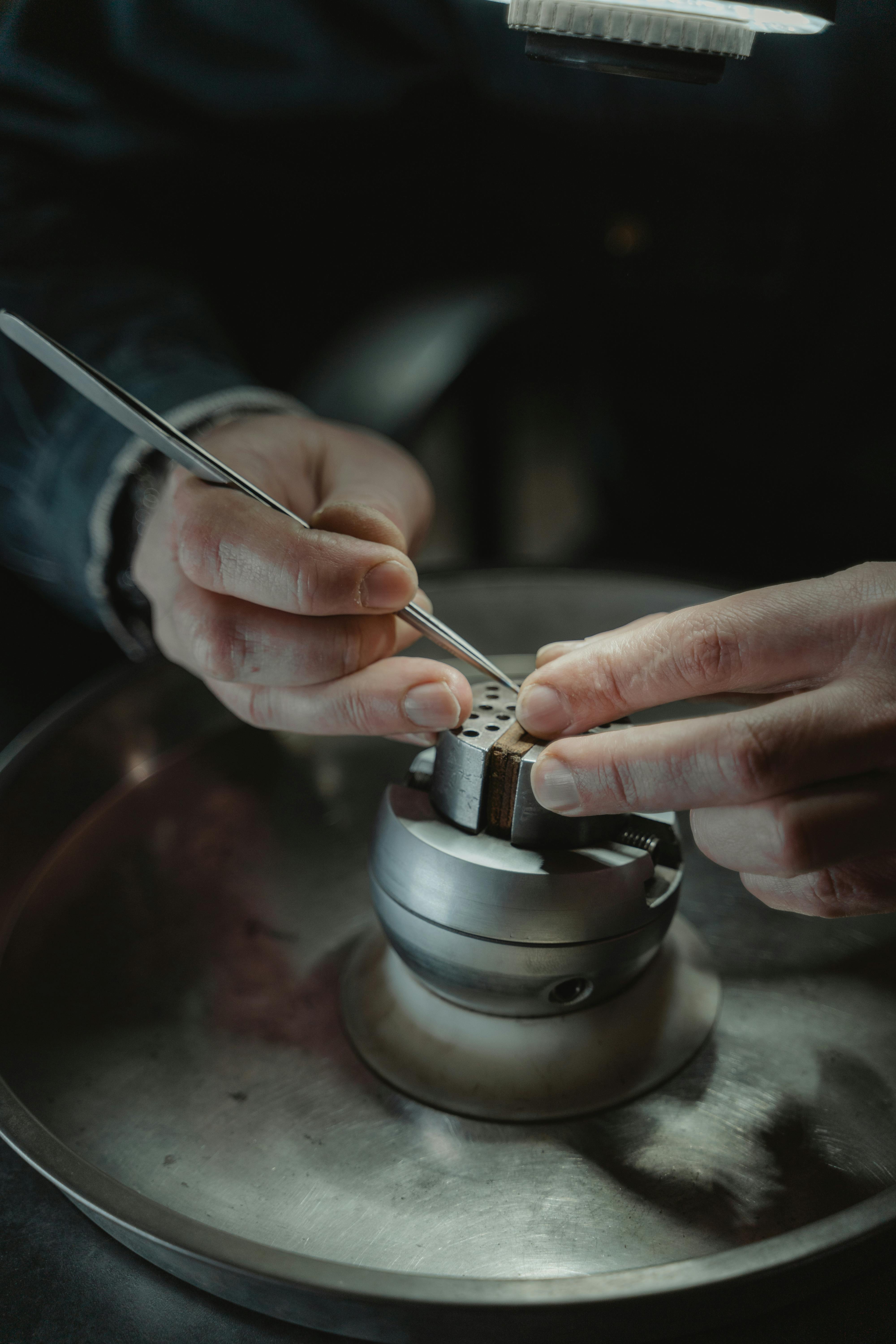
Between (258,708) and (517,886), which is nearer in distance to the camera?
(517,886)

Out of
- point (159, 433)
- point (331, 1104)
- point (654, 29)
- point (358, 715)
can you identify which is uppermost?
point (654, 29)

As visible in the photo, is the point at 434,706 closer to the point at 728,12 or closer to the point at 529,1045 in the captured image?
the point at 529,1045

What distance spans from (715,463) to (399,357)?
347mm

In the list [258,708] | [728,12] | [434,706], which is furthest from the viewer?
[258,708]

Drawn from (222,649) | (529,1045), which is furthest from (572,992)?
(222,649)

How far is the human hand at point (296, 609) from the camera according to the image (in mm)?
437

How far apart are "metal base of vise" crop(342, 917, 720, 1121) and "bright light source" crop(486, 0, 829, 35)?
371 mm

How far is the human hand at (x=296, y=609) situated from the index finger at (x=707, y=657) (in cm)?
5

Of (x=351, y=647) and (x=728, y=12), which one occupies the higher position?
(x=728, y=12)

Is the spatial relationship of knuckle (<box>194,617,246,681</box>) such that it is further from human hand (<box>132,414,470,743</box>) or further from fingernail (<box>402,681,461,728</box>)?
fingernail (<box>402,681,461,728</box>)

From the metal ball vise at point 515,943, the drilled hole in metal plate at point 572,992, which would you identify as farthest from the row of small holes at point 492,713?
the drilled hole in metal plate at point 572,992

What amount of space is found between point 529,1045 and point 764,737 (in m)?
0.17

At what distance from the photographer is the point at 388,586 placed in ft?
1.43

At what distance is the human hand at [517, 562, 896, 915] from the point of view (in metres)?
0.36
